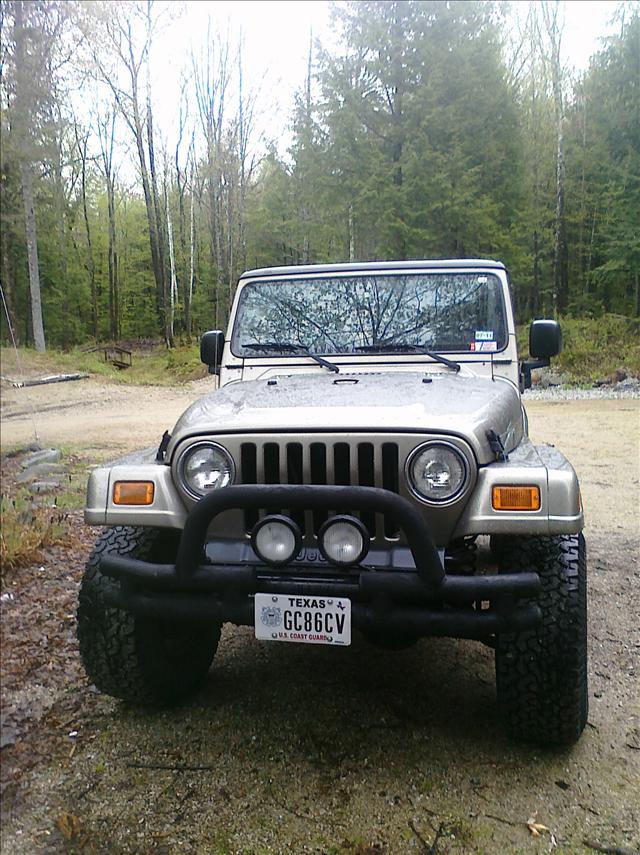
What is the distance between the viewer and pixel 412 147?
3.22 meters

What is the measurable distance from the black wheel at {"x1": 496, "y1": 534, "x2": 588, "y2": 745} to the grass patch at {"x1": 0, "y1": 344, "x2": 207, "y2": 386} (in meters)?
1.30

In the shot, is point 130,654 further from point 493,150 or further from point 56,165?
point 493,150

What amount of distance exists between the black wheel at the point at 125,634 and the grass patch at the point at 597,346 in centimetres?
164

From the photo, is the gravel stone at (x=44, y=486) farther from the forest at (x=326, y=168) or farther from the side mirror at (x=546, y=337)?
the side mirror at (x=546, y=337)

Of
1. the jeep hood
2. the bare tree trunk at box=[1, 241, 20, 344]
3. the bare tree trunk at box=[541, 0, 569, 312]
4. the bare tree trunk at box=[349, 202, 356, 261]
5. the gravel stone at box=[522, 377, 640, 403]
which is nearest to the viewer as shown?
the bare tree trunk at box=[1, 241, 20, 344]

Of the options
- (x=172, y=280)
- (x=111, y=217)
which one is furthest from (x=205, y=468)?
(x=172, y=280)

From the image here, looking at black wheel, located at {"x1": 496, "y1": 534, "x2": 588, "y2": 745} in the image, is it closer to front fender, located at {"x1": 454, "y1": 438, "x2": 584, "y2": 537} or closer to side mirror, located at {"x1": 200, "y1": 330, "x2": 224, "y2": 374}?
front fender, located at {"x1": 454, "y1": 438, "x2": 584, "y2": 537}

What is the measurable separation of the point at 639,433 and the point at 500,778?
1533 mm

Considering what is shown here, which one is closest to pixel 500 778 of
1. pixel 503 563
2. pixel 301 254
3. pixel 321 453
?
pixel 503 563

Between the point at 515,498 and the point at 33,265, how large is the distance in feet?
4.35

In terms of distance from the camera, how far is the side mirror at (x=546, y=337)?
2.66m

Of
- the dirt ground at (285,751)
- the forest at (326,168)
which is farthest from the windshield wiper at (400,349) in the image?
the dirt ground at (285,751)

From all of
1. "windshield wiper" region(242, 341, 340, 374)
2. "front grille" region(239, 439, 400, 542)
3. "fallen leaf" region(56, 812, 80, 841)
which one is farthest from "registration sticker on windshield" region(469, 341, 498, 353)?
"fallen leaf" region(56, 812, 80, 841)

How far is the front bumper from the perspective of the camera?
161 centimetres
